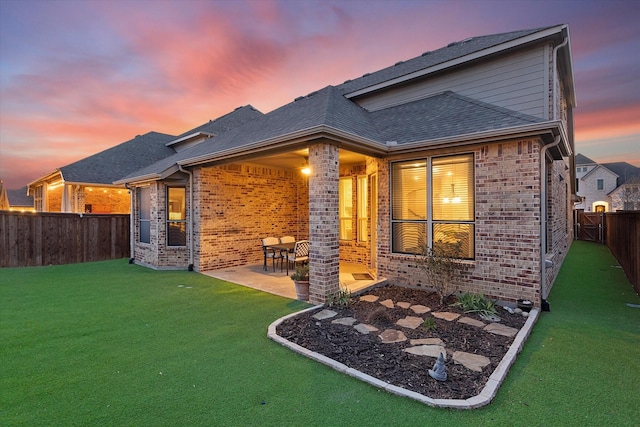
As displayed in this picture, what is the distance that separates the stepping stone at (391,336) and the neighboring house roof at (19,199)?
36015 mm

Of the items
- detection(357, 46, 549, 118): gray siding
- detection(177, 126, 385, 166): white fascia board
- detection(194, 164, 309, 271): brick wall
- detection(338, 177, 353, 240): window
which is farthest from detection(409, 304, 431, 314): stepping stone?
detection(194, 164, 309, 271): brick wall

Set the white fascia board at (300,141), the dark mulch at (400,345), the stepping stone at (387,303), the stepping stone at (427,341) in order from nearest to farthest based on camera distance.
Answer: the dark mulch at (400,345) < the stepping stone at (427,341) < the white fascia board at (300,141) < the stepping stone at (387,303)

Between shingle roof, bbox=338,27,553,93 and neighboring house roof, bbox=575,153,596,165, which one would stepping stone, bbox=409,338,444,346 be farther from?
neighboring house roof, bbox=575,153,596,165

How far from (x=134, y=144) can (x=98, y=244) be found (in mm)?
9463

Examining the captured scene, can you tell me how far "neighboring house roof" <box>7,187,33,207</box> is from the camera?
27.4m

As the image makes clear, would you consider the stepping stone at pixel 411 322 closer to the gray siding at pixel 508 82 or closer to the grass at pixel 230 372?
the grass at pixel 230 372

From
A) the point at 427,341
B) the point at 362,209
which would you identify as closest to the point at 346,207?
the point at 362,209

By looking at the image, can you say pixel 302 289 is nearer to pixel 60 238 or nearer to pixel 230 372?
pixel 230 372

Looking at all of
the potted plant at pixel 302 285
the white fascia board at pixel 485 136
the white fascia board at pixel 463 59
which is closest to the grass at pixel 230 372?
the potted plant at pixel 302 285

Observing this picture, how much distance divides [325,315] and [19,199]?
121 ft

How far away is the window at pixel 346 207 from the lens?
10.0 meters

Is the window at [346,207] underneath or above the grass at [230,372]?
above

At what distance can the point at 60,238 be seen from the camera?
10617 millimetres

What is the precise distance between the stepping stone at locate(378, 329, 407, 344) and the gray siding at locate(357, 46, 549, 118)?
578 centimetres
